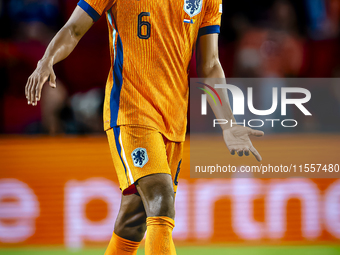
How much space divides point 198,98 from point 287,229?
1418 mm

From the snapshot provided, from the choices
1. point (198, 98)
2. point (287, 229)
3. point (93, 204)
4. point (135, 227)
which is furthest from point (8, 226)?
point (287, 229)

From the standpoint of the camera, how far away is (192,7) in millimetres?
2262

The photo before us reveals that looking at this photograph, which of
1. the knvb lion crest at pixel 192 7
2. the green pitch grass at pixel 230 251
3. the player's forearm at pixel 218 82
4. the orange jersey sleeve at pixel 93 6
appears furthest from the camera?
the green pitch grass at pixel 230 251

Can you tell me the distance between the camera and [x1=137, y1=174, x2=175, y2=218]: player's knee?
190 cm

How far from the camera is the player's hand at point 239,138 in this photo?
2.27 m

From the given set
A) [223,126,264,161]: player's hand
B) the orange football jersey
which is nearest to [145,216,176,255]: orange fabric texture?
the orange football jersey

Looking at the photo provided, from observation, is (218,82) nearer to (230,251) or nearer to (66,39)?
(66,39)

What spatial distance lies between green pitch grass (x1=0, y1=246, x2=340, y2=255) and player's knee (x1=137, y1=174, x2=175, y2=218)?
177 cm

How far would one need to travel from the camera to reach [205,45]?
2.40m

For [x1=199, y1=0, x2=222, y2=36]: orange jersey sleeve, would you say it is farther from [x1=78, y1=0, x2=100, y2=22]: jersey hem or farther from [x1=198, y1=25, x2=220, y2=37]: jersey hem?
[x1=78, y1=0, x2=100, y2=22]: jersey hem

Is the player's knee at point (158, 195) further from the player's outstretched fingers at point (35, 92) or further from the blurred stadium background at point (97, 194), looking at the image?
the blurred stadium background at point (97, 194)

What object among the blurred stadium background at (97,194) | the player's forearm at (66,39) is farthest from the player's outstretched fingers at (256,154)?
the blurred stadium background at (97,194)

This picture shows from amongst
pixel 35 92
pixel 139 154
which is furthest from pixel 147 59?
pixel 35 92

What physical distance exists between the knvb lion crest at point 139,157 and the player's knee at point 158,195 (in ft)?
0.23
